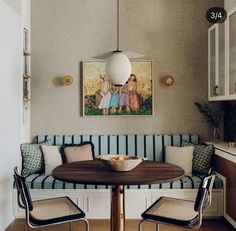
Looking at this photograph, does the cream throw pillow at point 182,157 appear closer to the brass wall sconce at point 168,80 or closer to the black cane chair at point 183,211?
the brass wall sconce at point 168,80

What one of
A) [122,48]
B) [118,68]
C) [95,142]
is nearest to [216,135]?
[95,142]

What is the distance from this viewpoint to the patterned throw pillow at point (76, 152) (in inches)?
160

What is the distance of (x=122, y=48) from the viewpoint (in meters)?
4.64

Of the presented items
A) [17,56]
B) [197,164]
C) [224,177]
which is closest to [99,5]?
[17,56]

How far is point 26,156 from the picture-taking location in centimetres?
407

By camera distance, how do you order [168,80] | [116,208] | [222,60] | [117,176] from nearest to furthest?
[117,176] → [116,208] → [222,60] → [168,80]

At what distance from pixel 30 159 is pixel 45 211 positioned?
144 centimetres

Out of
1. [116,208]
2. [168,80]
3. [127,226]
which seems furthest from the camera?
[168,80]

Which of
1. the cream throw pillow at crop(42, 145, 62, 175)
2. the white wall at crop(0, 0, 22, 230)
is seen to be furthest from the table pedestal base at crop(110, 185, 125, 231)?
the cream throw pillow at crop(42, 145, 62, 175)

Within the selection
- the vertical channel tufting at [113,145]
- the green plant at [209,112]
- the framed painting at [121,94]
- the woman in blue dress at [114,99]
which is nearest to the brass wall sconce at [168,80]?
the framed painting at [121,94]

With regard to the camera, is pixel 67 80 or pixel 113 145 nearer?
pixel 113 145

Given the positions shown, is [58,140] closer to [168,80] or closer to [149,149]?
[149,149]

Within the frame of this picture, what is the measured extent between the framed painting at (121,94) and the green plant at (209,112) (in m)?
0.68

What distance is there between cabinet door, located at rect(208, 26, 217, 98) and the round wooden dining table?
1730 millimetres
